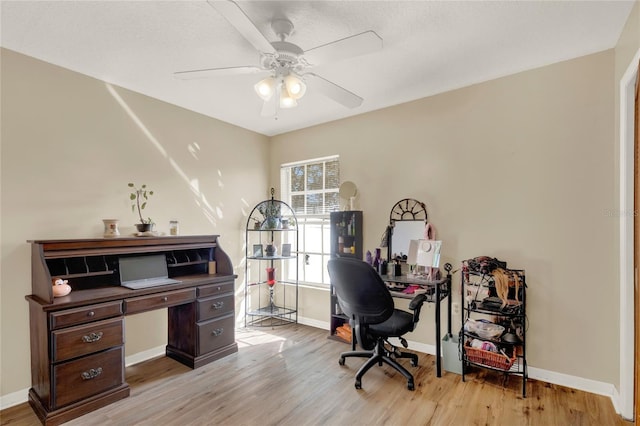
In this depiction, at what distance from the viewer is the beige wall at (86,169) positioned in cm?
242

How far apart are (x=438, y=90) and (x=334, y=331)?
2786 mm

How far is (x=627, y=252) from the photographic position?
2.15 meters

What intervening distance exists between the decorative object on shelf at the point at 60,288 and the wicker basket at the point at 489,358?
318 cm

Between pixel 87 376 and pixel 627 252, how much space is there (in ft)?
12.5

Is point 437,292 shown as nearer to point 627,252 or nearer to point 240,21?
point 627,252

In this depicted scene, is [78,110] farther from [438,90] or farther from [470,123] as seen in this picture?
[470,123]

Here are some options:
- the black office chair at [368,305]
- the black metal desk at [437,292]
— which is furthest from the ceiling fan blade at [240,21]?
the black metal desk at [437,292]

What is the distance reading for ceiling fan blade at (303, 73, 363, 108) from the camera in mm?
2176

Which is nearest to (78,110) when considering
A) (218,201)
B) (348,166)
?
(218,201)

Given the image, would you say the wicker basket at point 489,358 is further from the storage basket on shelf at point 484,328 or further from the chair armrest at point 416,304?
the chair armrest at point 416,304

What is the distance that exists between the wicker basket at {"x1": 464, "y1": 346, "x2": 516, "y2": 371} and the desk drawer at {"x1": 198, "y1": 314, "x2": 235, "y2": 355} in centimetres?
221

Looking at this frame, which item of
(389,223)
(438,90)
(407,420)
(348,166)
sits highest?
(438,90)

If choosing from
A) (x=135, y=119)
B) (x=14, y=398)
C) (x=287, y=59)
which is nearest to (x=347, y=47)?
(x=287, y=59)

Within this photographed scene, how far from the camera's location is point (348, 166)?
3857 mm
